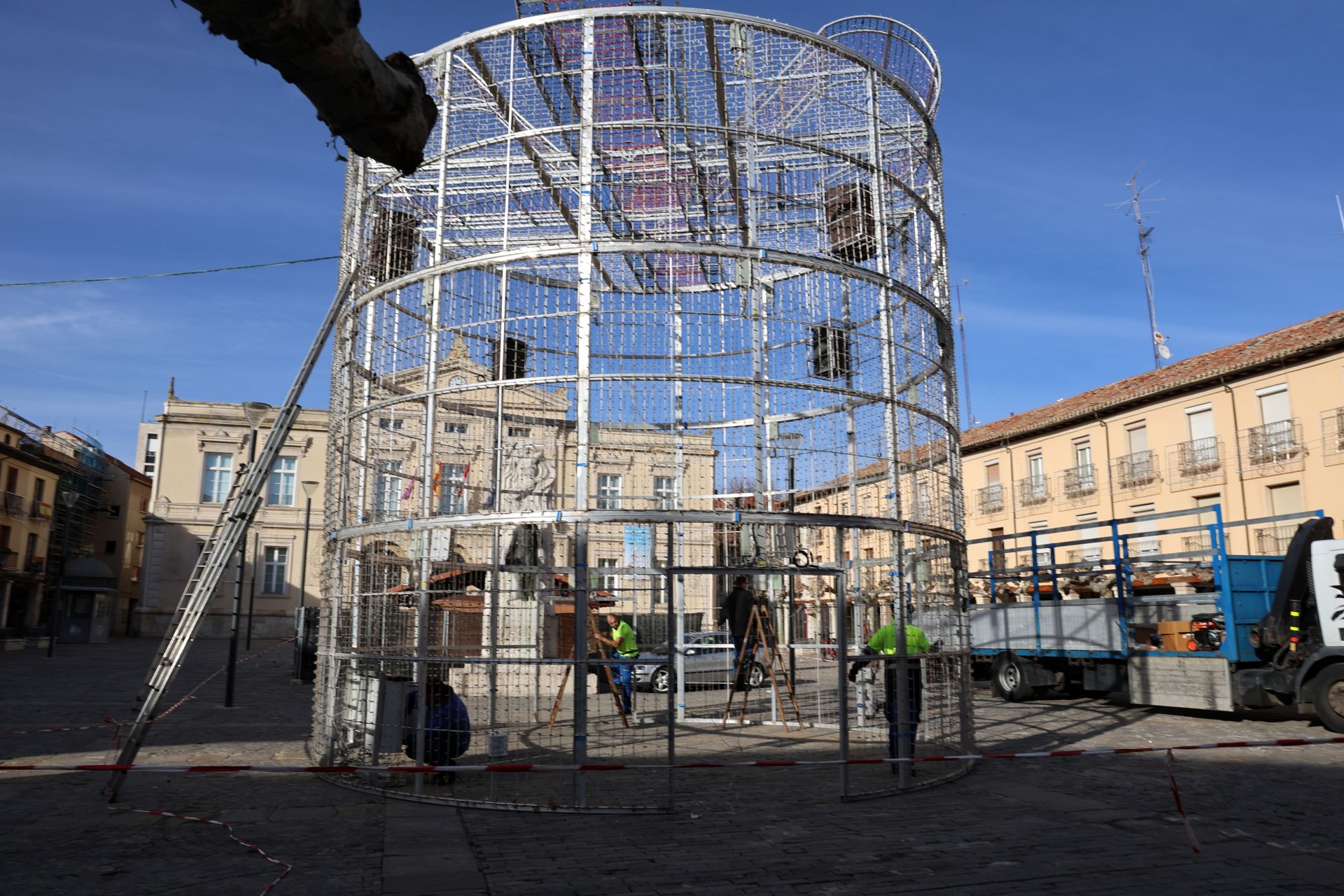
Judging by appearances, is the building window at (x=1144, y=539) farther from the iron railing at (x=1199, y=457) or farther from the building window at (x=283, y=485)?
the building window at (x=283, y=485)

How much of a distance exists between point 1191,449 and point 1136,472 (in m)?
2.31

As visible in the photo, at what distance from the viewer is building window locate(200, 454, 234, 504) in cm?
4834

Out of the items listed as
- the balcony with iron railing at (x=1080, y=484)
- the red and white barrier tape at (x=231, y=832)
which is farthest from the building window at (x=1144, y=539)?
the red and white barrier tape at (x=231, y=832)

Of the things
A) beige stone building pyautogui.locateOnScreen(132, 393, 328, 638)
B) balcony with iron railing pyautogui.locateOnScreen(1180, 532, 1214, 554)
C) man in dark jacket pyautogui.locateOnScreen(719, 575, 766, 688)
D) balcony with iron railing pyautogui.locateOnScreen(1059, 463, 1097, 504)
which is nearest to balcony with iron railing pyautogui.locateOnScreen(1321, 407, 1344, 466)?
balcony with iron railing pyautogui.locateOnScreen(1180, 532, 1214, 554)

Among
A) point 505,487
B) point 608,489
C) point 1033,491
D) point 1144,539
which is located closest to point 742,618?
point 608,489

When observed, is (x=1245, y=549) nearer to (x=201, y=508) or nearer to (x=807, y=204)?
(x=807, y=204)

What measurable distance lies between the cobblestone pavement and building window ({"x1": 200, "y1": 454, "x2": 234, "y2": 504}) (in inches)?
1586

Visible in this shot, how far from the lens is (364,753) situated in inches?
386

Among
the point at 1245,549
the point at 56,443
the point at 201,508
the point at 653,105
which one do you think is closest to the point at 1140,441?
the point at 1245,549

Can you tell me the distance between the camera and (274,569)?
1874 inches

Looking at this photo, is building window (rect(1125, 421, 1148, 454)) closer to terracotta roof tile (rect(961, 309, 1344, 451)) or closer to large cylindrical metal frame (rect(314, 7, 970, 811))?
terracotta roof tile (rect(961, 309, 1344, 451))

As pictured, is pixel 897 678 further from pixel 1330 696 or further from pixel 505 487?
pixel 1330 696

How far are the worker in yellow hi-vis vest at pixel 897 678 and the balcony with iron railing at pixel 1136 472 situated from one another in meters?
26.3

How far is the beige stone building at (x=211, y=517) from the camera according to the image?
154 feet
